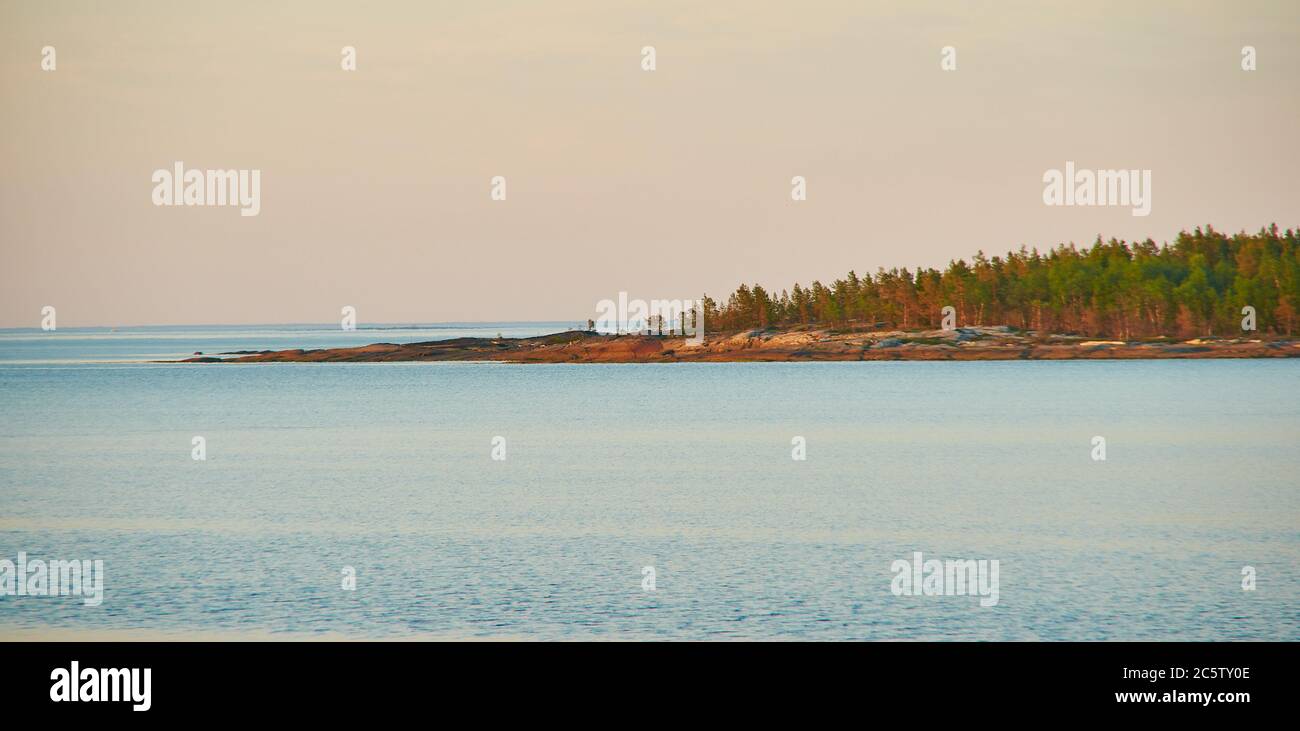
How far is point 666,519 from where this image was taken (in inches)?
1346

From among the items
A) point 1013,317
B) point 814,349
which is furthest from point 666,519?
point 1013,317

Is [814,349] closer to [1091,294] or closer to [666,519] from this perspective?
[1091,294]

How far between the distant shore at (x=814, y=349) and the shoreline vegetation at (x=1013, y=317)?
25 cm

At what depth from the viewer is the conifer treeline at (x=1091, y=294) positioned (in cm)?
17500

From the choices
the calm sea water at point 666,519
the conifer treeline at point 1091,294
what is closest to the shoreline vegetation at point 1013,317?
the conifer treeline at point 1091,294

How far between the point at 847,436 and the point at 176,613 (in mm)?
43799

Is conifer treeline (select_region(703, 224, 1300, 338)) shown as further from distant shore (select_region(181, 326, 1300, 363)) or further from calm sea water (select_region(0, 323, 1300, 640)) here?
calm sea water (select_region(0, 323, 1300, 640))

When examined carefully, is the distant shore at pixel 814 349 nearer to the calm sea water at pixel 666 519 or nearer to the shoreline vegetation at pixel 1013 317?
the shoreline vegetation at pixel 1013 317

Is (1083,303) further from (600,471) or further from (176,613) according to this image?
(176,613)

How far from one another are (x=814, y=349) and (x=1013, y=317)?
3082cm

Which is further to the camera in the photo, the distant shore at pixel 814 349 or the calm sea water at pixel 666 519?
the distant shore at pixel 814 349

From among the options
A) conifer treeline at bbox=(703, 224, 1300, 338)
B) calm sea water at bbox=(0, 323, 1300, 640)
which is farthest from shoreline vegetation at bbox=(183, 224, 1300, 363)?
calm sea water at bbox=(0, 323, 1300, 640)

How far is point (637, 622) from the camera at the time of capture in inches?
861
